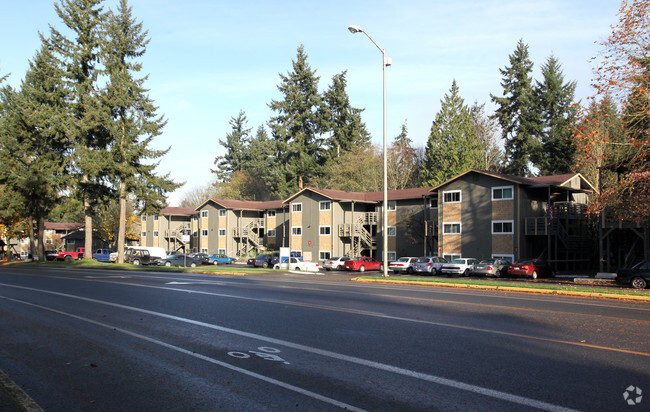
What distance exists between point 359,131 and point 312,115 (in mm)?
9514

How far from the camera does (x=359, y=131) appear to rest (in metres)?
81.9

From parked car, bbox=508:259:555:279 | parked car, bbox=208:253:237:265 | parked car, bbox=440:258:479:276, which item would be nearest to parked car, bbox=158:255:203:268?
parked car, bbox=208:253:237:265

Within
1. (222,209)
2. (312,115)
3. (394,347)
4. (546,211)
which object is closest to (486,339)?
(394,347)

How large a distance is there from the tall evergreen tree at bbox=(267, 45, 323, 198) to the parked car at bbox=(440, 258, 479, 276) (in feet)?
131

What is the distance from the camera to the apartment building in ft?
136

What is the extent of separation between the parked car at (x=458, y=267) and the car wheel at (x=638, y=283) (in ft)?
45.7

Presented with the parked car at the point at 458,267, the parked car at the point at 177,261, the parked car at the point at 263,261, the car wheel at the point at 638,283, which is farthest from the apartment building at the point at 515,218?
the parked car at the point at 177,261

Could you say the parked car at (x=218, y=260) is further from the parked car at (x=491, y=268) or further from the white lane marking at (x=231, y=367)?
the white lane marking at (x=231, y=367)

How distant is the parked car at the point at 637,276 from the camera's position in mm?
24031

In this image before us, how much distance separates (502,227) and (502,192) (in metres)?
2.87

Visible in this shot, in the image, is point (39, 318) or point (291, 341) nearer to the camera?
point (291, 341)

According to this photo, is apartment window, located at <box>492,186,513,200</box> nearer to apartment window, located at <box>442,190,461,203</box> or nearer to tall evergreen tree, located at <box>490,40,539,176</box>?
apartment window, located at <box>442,190,461,203</box>

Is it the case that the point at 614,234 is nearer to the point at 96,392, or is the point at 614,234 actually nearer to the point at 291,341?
the point at 291,341

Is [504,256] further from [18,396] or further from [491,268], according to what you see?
[18,396]
